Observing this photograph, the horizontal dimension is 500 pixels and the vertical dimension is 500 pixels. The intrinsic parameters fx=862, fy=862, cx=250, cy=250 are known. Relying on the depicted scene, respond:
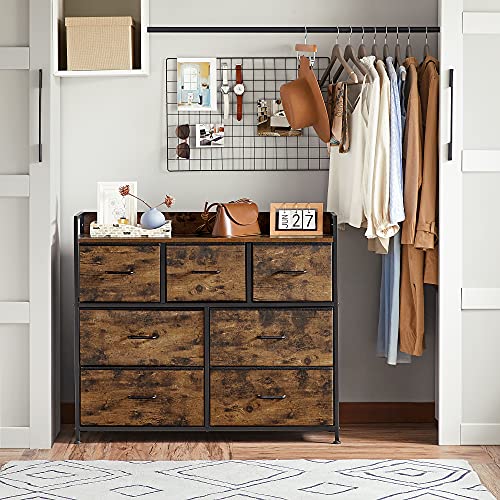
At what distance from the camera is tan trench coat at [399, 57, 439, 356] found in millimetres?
3777

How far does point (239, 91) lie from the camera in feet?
13.3

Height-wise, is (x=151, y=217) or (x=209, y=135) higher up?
(x=209, y=135)

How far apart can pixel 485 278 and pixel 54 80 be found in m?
2.10

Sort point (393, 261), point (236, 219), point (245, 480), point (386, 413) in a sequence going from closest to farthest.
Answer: point (245, 480) → point (236, 219) → point (393, 261) → point (386, 413)

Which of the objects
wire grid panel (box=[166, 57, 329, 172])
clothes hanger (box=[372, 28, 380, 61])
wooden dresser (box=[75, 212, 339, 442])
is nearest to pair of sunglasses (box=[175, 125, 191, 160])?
wire grid panel (box=[166, 57, 329, 172])

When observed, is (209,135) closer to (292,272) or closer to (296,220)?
(296,220)

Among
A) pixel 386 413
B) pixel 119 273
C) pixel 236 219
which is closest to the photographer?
pixel 119 273

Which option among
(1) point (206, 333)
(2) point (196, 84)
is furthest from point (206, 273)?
(2) point (196, 84)

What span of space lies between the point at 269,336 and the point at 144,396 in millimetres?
603

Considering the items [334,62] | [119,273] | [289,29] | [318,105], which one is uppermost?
[289,29]

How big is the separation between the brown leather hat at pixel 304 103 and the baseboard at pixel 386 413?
4.36 ft

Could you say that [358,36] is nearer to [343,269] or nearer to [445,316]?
[343,269]

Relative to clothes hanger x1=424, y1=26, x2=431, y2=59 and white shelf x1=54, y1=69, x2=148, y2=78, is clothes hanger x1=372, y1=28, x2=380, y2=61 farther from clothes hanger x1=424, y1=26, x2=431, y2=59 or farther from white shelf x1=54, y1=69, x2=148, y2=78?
white shelf x1=54, y1=69, x2=148, y2=78

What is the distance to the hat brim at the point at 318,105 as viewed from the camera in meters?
3.81
